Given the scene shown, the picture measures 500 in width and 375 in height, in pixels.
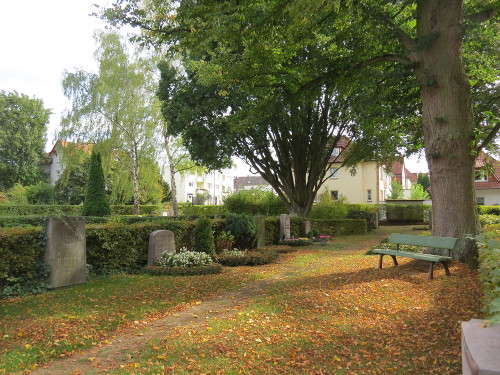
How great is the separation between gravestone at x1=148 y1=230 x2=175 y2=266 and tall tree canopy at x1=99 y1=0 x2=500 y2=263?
4.70 m

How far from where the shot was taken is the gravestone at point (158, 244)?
10852mm

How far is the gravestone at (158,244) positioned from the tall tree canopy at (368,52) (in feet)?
15.4

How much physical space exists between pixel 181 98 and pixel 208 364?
17913mm

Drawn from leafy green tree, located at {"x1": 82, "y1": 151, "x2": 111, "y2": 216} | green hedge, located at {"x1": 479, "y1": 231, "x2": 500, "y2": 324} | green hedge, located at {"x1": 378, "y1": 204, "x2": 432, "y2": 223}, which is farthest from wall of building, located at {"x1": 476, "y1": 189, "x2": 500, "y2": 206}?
green hedge, located at {"x1": 479, "y1": 231, "x2": 500, "y2": 324}

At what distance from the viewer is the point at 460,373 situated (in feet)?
12.3

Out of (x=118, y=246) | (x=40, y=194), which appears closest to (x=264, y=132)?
(x=118, y=246)

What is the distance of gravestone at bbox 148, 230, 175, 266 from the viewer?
10.9 meters

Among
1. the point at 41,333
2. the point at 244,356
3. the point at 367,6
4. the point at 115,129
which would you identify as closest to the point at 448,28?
the point at 367,6

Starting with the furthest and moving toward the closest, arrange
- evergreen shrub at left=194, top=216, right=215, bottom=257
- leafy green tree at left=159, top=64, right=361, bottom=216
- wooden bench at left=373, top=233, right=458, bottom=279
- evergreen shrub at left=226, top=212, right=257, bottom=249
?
1. leafy green tree at left=159, top=64, right=361, bottom=216
2. evergreen shrub at left=226, top=212, right=257, bottom=249
3. evergreen shrub at left=194, top=216, right=215, bottom=257
4. wooden bench at left=373, top=233, right=458, bottom=279

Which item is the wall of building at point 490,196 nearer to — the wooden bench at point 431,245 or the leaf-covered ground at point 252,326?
the wooden bench at point 431,245

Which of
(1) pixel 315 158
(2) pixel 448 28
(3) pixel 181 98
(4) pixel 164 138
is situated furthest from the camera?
(4) pixel 164 138

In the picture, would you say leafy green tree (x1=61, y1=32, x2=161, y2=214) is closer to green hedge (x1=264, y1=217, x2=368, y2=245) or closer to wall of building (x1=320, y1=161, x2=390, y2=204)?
green hedge (x1=264, y1=217, x2=368, y2=245)

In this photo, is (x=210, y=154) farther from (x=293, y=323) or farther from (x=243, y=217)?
(x=293, y=323)

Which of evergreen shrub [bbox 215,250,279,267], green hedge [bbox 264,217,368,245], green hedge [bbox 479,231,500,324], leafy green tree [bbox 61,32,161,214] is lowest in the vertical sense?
evergreen shrub [bbox 215,250,279,267]
